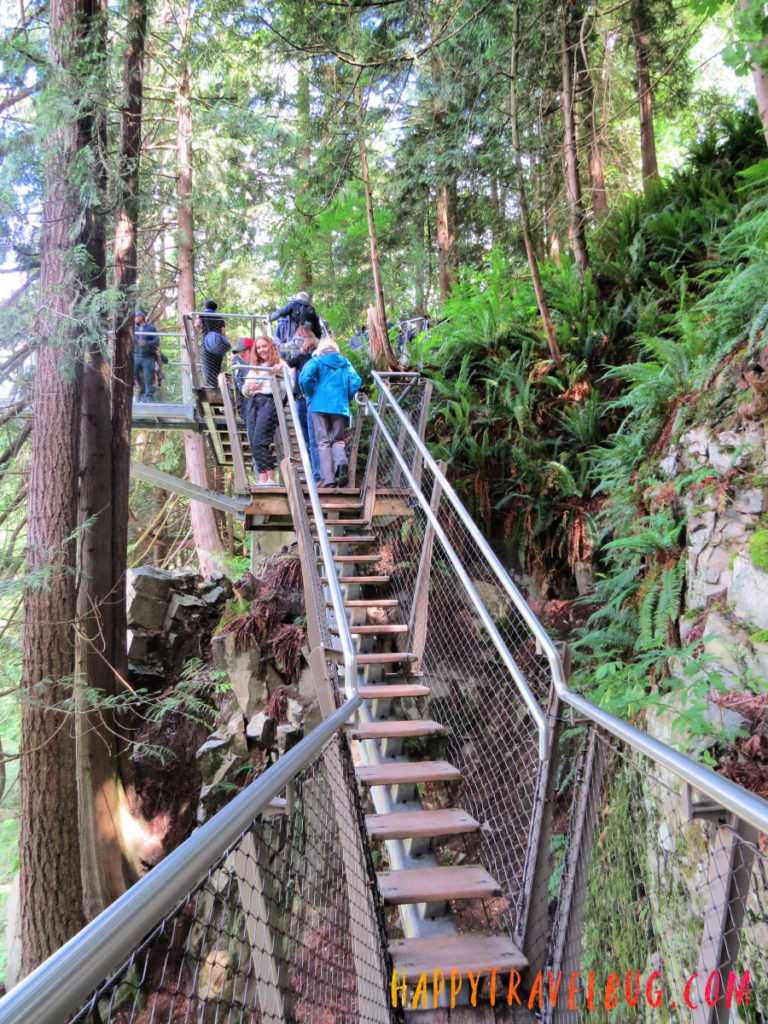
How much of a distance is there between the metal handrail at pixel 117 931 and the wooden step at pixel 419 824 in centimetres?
212

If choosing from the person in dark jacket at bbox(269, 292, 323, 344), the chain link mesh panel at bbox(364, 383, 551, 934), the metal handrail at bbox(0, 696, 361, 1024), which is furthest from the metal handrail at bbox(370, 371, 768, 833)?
the person in dark jacket at bbox(269, 292, 323, 344)

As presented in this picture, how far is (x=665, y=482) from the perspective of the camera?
453 cm

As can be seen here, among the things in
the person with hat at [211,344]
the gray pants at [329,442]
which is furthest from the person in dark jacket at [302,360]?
the person with hat at [211,344]

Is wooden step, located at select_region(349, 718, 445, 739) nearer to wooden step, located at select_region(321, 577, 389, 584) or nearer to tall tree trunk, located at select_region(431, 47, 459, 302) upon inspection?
wooden step, located at select_region(321, 577, 389, 584)

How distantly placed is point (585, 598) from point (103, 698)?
4111mm

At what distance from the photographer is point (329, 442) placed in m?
6.39

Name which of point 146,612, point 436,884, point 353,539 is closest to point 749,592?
point 436,884

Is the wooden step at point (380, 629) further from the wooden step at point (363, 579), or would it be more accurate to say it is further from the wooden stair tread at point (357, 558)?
the wooden stair tread at point (357, 558)

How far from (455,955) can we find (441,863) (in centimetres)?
110

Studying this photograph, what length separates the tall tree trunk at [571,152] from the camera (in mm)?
6309

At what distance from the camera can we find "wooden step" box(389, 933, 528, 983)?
101 inches

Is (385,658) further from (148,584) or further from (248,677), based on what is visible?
(148,584)

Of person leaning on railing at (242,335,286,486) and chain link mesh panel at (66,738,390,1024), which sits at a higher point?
person leaning on railing at (242,335,286,486)

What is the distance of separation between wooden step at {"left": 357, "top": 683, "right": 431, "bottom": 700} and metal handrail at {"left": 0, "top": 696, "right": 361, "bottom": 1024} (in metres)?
2.81
